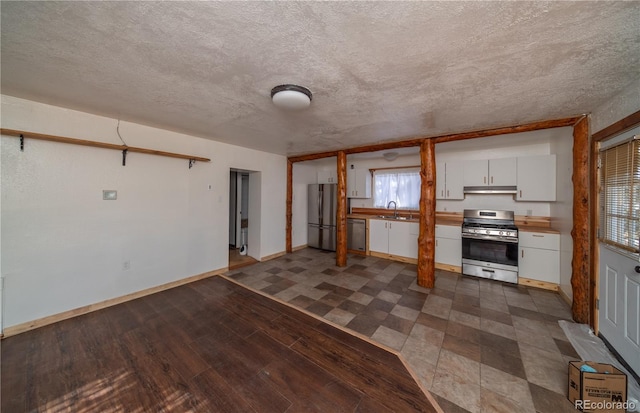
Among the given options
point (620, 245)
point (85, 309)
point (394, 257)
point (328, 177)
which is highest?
point (328, 177)

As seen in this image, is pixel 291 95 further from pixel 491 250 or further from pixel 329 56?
pixel 491 250

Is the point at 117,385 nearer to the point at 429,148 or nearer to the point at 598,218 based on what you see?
the point at 429,148

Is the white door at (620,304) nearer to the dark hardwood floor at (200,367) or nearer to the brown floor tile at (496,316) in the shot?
the brown floor tile at (496,316)

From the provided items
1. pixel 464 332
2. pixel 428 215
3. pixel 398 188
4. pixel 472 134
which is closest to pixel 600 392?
pixel 464 332

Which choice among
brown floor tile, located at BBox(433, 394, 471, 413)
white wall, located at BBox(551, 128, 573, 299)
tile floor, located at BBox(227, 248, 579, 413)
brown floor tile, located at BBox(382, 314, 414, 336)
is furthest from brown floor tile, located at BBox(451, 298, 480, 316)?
brown floor tile, located at BBox(433, 394, 471, 413)

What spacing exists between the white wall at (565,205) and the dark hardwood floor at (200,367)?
3.00 meters

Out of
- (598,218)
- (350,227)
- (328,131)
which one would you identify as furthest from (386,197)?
(598,218)

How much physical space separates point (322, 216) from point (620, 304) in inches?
183

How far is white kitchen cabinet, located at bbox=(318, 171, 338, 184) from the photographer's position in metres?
6.00

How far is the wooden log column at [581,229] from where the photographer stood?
7.80ft

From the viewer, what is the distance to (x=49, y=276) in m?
2.40

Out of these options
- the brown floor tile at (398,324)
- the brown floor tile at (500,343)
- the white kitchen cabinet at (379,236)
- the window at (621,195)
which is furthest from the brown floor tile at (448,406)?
the white kitchen cabinet at (379,236)

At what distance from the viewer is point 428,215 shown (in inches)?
137

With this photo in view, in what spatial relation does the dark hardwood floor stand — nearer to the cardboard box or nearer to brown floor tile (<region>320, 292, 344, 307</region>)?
brown floor tile (<region>320, 292, 344, 307</region>)
